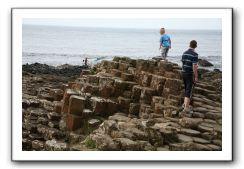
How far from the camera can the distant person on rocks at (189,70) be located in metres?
8.55

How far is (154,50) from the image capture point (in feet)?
28.8

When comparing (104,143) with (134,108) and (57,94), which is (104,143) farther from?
(57,94)

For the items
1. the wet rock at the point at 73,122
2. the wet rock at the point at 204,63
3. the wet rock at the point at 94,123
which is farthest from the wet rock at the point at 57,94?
the wet rock at the point at 204,63

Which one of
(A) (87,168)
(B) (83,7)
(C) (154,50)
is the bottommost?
(A) (87,168)

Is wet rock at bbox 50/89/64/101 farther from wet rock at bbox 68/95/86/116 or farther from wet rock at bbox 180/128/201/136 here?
wet rock at bbox 180/128/201/136

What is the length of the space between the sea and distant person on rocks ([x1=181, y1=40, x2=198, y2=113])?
0.07m

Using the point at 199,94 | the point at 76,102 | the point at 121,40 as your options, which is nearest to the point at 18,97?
the point at 76,102

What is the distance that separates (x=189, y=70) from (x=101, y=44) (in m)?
1.23

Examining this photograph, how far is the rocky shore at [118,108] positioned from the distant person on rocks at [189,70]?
99 millimetres

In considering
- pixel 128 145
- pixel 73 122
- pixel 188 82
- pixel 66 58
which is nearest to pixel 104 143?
pixel 128 145

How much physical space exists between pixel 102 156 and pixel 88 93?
1230mm

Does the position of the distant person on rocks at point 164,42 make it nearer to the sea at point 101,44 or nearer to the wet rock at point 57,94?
the sea at point 101,44

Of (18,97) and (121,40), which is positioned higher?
(121,40)

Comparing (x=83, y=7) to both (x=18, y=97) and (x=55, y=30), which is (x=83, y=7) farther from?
(x=18, y=97)
